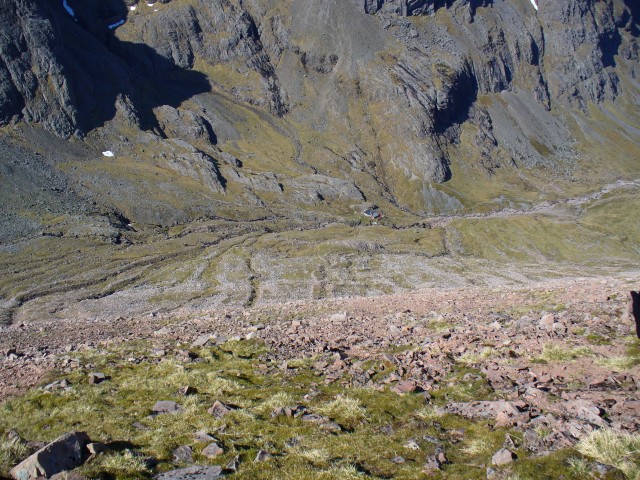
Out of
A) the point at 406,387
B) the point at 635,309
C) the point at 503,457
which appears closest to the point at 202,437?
the point at 406,387

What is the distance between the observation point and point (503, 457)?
954 cm

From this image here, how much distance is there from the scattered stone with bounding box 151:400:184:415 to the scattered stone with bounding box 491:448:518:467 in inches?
380

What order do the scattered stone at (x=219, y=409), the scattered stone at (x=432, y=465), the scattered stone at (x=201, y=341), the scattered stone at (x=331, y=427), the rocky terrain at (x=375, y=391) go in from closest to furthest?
the scattered stone at (x=432, y=465) → the rocky terrain at (x=375, y=391) → the scattered stone at (x=331, y=427) → the scattered stone at (x=219, y=409) → the scattered stone at (x=201, y=341)

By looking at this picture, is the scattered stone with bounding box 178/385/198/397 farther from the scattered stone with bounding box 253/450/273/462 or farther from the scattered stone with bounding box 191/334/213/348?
the scattered stone with bounding box 191/334/213/348

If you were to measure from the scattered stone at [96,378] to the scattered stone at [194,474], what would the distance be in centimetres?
841

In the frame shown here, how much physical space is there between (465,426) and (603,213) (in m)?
227

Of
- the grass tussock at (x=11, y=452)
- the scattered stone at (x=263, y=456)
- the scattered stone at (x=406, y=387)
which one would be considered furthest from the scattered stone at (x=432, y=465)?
the grass tussock at (x=11, y=452)

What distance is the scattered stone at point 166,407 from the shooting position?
1420 cm

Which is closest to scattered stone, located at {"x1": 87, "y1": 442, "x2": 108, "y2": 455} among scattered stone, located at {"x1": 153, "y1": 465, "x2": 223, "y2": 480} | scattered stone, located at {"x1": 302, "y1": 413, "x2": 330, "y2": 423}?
scattered stone, located at {"x1": 153, "y1": 465, "x2": 223, "y2": 480}

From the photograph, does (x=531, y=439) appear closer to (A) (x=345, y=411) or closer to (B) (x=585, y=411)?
(B) (x=585, y=411)

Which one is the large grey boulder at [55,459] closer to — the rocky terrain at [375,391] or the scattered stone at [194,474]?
the rocky terrain at [375,391]

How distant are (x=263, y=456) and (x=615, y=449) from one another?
782 centimetres

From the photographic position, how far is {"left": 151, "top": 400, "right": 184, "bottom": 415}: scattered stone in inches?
559

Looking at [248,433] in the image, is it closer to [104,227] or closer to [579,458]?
[579,458]
